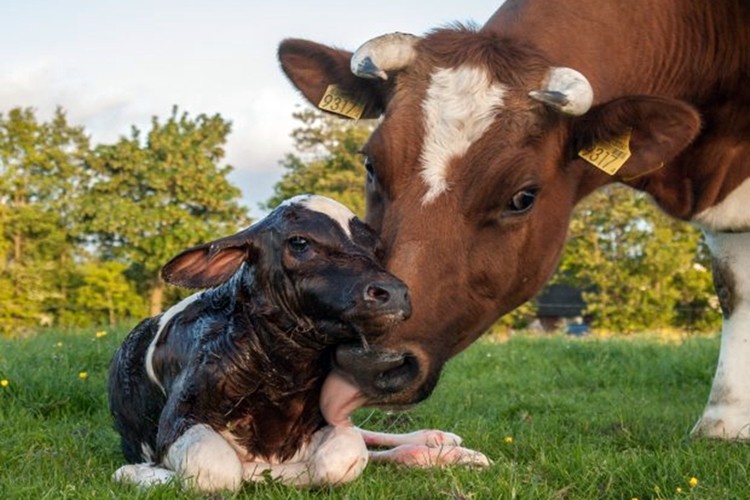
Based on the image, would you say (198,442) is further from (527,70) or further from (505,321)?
(505,321)

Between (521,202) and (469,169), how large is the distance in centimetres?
32

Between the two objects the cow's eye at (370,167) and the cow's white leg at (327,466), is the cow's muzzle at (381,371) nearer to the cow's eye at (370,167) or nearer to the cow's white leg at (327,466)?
the cow's white leg at (327,466)

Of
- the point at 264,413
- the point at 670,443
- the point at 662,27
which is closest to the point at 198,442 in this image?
the point at 264,413

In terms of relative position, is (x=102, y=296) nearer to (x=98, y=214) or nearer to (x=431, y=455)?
(x=98, y=214)

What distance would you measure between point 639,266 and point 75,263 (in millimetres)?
23726

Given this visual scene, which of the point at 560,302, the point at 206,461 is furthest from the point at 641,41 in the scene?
the point at 560,302

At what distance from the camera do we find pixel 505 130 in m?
4.29

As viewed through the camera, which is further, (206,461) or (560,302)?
(560,302)

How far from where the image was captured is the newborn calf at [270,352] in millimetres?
3600

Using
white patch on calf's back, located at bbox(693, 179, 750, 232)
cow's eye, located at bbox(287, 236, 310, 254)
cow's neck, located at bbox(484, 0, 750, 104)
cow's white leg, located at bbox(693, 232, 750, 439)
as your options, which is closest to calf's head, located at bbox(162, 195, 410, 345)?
cow's eye, located at bbox(287, 236, 310, 254)

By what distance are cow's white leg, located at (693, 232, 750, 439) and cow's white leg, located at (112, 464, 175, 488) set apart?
3.24 m

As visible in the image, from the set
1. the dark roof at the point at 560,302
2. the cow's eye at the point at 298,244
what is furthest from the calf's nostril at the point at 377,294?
the dark roof at the point at 560,302

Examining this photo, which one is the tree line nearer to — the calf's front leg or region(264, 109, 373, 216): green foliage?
region(264, 109, 373, 216): green foliage

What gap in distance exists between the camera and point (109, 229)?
138 feet
